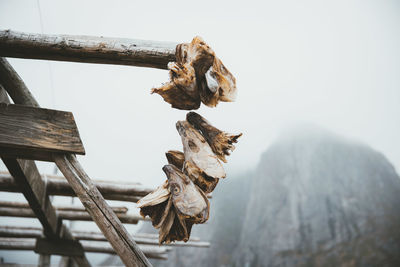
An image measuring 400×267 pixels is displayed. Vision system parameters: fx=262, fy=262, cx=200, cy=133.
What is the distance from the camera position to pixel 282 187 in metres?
24.0

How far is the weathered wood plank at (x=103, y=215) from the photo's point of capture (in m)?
1.25

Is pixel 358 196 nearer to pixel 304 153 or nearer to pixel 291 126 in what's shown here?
pixel 304 153

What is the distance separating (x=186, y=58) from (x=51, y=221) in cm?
264

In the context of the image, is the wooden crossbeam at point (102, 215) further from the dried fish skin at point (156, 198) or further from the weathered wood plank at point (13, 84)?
the weathered wood plank at point (13, 84)

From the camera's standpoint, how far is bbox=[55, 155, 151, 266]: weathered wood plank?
4.10 ft

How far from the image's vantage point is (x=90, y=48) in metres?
1.53

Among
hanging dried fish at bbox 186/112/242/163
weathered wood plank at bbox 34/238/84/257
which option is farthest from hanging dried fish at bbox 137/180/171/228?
weathered wood plank at bbox 34/238/84/257

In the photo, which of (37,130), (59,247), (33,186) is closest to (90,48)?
(37,130)

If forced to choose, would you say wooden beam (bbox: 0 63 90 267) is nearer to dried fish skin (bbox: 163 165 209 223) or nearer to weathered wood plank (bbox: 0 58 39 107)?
weathered wood plank (bbox: 0 58 39 107)

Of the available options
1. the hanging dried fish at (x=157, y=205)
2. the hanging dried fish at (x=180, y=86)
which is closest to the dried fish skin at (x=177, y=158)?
the hanging dried fish at (x=157, y=205)

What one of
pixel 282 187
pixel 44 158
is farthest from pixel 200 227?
pixel 44 158

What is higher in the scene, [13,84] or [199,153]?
[13,84]

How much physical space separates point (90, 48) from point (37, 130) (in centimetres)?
56

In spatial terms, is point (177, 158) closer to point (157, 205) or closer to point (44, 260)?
point (157, 205)
